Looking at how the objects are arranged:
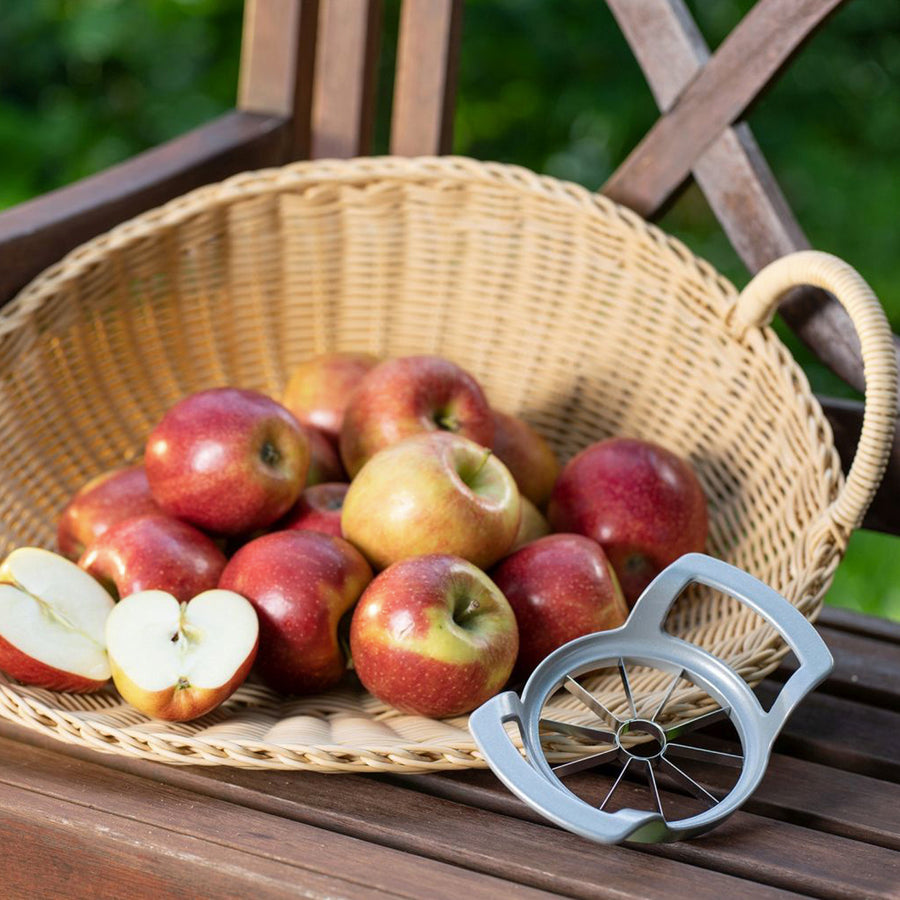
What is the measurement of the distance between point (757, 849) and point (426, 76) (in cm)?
99

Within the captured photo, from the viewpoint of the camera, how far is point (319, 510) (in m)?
1.15

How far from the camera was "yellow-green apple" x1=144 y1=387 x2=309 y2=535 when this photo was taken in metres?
1.09

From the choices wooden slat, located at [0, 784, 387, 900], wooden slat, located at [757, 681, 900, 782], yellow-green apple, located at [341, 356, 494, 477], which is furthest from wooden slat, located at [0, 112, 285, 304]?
wooden slat, located at [757, 681, 900, 782]

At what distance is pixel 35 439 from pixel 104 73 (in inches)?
73.9

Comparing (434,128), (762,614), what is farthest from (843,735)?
(434,128)

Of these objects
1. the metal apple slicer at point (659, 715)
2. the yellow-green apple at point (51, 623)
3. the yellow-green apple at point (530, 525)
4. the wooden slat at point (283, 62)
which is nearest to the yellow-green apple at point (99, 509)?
the yellow-green apple at point (51, 623)

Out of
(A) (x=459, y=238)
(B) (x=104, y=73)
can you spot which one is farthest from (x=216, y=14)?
(A) (x=459, y=238)

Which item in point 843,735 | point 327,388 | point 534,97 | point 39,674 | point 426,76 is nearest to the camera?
point 39,674

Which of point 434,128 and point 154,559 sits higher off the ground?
point 434,128

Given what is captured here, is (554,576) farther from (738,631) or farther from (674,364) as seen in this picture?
(674,364)

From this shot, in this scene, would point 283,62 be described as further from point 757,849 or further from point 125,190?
point 757,849

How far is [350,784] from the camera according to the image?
92cm

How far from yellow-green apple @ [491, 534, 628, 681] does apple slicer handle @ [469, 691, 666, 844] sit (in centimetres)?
23

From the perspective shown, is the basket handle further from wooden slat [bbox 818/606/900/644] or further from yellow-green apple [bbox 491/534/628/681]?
wooden slat [bbox 818/606/900/644]
